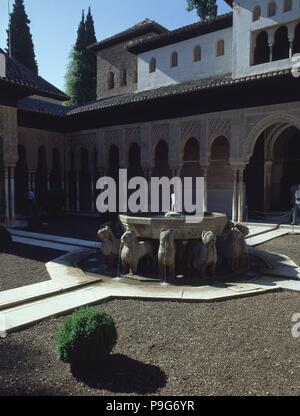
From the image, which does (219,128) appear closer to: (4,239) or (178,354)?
(4,239)

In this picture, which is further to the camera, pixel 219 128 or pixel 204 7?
pixel 204 7

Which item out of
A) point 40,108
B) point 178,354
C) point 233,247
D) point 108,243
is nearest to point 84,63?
point 40,108

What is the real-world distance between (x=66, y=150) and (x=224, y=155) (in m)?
10.0

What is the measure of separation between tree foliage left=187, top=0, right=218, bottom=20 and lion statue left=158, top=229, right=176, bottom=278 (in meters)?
29.2

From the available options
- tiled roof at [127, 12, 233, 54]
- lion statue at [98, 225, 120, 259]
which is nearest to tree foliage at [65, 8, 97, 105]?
tiled roof at [127, 12, 233, 54]

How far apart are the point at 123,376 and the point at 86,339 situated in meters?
0.55

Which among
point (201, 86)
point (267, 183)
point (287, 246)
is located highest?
point (201, 86)

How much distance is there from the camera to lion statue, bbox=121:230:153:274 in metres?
7.66

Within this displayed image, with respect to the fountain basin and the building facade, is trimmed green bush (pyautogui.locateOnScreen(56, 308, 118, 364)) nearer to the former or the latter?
the fountain basin

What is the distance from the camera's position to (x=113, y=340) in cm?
416

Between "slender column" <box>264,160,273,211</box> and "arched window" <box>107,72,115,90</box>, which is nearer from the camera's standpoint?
"slender column" <box>264,160,273,211</box>

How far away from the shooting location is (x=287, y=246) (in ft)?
37.7

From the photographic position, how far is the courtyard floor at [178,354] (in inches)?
145

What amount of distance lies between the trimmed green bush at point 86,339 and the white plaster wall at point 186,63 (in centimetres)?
1768
